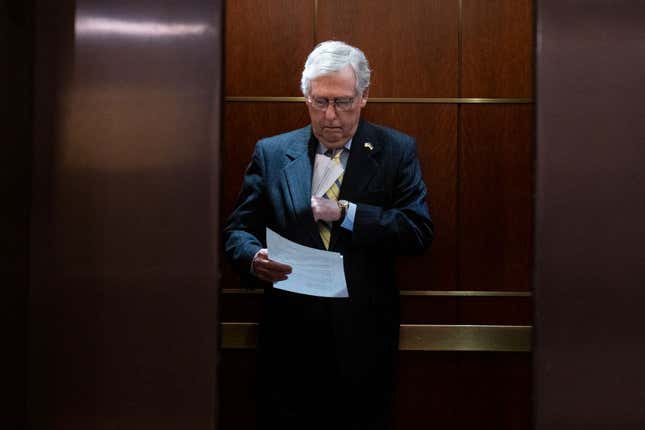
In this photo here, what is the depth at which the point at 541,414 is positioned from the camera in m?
2.31

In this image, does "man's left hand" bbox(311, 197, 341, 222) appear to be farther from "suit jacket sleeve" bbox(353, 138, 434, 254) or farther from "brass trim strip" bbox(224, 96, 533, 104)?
"brass trim strip" bbox(224, 96, 533, 104)

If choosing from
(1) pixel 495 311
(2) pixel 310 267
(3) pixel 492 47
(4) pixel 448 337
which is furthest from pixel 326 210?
(3) pixel 492 47

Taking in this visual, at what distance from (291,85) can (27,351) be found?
154 centimetres

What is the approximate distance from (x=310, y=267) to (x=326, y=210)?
28cm

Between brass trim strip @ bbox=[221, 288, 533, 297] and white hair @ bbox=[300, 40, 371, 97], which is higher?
white hair @ bbox=[300, 40, 371, 97]

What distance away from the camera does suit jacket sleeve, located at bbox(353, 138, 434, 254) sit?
103 inches

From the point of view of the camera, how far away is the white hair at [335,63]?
8.92ft

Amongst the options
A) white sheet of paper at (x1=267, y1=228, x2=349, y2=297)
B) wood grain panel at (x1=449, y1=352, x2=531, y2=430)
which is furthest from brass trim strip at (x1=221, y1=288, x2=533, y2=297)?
white sheet of paper at (x1=267, y1=228, x2=349, y2=297)

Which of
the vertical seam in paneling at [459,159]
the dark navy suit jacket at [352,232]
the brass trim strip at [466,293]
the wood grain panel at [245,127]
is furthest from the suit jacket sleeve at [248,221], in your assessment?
the vertical seam in paneling at [459,159]

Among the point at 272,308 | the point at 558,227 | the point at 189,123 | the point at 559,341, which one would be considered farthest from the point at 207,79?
the point at 559,341

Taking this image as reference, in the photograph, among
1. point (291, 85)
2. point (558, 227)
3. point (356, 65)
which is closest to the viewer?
point (558, 227)

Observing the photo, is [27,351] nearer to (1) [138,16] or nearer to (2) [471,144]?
(1) [138,16]

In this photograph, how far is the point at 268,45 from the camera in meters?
3.33

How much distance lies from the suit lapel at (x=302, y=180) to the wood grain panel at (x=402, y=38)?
66 cm
